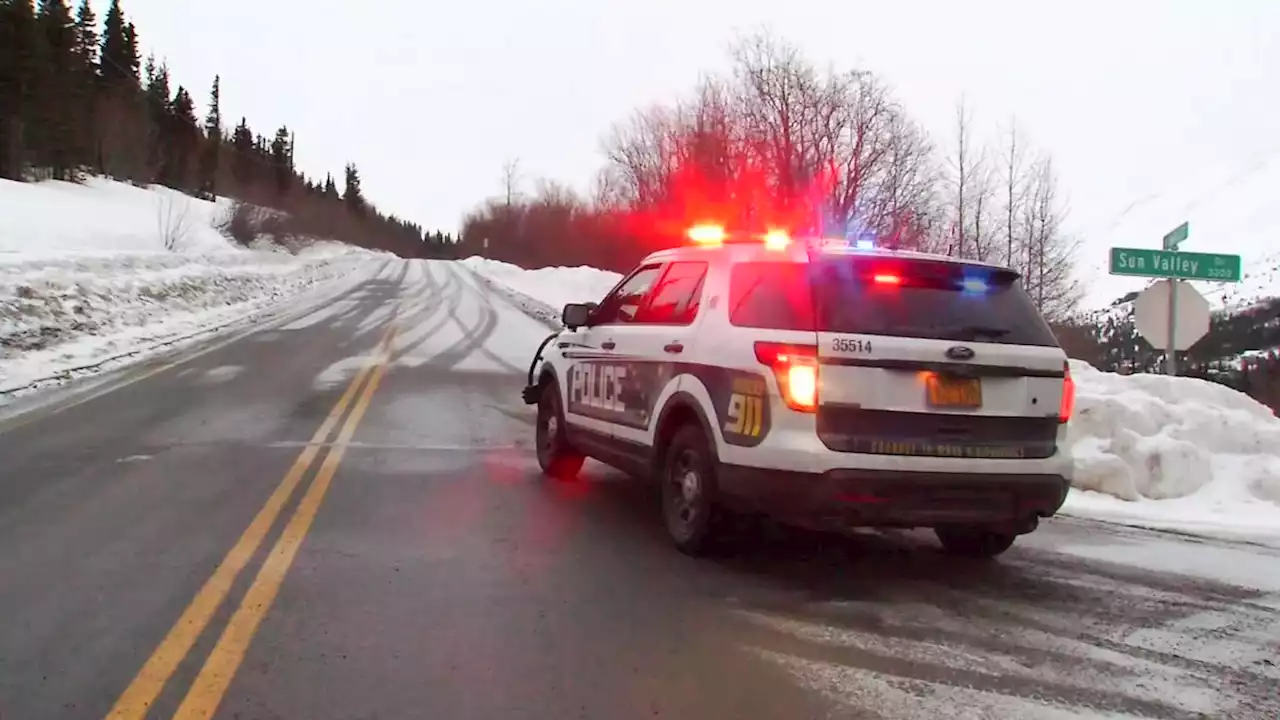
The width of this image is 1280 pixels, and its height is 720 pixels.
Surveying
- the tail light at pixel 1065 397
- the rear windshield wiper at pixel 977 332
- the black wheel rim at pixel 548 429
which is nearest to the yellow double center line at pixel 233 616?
the black wheel rim at pixel 548 429

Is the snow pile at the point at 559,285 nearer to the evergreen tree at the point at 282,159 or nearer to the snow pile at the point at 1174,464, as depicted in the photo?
the snow pile at the point at 1174,464

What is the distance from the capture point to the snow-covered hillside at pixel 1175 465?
7.43 m

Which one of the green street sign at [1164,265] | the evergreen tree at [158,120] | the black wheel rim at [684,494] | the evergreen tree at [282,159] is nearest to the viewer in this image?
the black wheel rim at [684,494]

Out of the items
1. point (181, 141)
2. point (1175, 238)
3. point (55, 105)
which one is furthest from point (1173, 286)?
point (181, 141)

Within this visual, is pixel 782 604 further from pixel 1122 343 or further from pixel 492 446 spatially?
pixel 1122 343

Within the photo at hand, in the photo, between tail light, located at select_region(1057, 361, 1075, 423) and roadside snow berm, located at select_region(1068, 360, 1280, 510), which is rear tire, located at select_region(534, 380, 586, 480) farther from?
roadside snow berm, located at select_region(1068, 360, 1280, 510)

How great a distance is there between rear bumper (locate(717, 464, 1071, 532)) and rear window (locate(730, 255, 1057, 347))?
752 mm

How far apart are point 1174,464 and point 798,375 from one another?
4229mm

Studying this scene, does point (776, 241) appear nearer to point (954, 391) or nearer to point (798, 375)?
point (798, 375)

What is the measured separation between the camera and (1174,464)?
784 centimetres

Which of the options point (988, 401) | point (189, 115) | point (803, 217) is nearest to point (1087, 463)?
point (988, 401)

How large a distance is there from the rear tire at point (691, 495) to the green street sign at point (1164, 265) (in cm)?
657

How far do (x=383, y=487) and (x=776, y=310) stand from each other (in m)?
3.66

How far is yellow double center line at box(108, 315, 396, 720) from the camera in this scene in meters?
3.82
